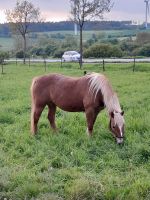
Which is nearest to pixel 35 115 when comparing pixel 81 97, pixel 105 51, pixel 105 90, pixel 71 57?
pixel 81 97

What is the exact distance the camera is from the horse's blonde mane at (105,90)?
8.40 metres

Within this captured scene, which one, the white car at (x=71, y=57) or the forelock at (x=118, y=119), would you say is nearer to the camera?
the forelock at (x=118, y=119)

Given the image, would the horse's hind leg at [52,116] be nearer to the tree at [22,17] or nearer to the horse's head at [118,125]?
the horse's head at [118,125]

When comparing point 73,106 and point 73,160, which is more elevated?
point 73,106

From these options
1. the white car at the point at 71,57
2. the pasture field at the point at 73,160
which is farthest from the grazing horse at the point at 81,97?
the white car at the point at 71,57

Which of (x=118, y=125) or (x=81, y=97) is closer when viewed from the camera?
(x=118, y=125)

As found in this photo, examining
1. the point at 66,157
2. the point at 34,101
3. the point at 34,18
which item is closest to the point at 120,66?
the point at 34,18

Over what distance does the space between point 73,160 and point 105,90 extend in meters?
1.87

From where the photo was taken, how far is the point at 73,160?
7355 millimetres

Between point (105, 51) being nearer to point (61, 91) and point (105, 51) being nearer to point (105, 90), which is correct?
point (61, 91)

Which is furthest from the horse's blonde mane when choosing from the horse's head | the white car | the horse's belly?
the white car

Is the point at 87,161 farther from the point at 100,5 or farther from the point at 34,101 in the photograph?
the point at 100,5

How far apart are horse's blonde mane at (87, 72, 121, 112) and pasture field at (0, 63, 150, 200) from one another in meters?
0.75

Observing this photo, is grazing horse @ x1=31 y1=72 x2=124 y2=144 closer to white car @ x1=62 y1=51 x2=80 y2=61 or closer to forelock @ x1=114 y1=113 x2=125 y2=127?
forelock @ x1=114 y1=113 x2=125 y2=127
